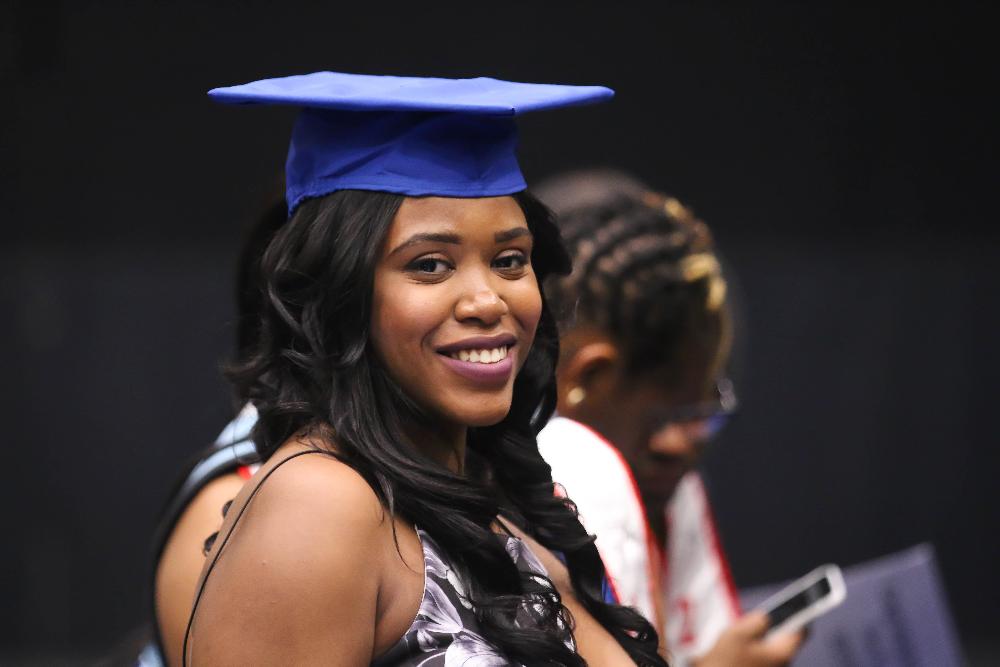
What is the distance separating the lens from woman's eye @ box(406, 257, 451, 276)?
164 cm

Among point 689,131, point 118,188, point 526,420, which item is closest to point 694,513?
point 526,420

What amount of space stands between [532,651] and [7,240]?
3.83 meters

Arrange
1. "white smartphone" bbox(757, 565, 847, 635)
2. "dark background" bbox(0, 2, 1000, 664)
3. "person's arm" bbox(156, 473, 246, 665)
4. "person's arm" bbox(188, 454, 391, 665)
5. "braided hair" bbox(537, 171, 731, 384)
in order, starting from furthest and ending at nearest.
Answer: "dark background" bbox(0, 2, 1000, 664) < "braided hair" bbox(537, 171, 731, 384) < "white smartphone" bbox(757, 565, 847, 635) < "person's arm" bbox(156, 473, 246, 665) < "person's arm" bbox(188, 454, 391, 665)

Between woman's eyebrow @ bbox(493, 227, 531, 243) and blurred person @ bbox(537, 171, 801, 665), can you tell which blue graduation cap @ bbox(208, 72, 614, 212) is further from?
blurred person @ bbox(537, 171, 801, 665)

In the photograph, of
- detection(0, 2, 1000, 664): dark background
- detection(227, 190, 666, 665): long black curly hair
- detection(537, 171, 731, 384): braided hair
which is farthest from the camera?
detection(0, 2, 1000, 664): dark background

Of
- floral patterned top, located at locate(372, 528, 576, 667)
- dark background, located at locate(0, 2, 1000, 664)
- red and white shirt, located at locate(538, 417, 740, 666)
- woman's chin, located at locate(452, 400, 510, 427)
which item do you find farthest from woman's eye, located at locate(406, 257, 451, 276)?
dark background, located at locate(0, 2, 1000, 664)

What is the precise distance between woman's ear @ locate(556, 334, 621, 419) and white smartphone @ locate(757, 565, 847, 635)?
0.50 metres

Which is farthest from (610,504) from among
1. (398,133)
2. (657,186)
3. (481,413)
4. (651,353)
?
(657,186)

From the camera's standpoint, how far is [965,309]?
5.29 m

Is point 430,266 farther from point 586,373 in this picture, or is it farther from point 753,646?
point 753,646

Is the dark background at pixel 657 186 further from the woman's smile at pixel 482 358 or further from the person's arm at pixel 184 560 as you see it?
the woman's smile at pixel 482 358

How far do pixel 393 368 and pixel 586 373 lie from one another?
1.00 meters

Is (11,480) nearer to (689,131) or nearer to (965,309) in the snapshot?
(689,131)

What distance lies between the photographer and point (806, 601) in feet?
8.45
